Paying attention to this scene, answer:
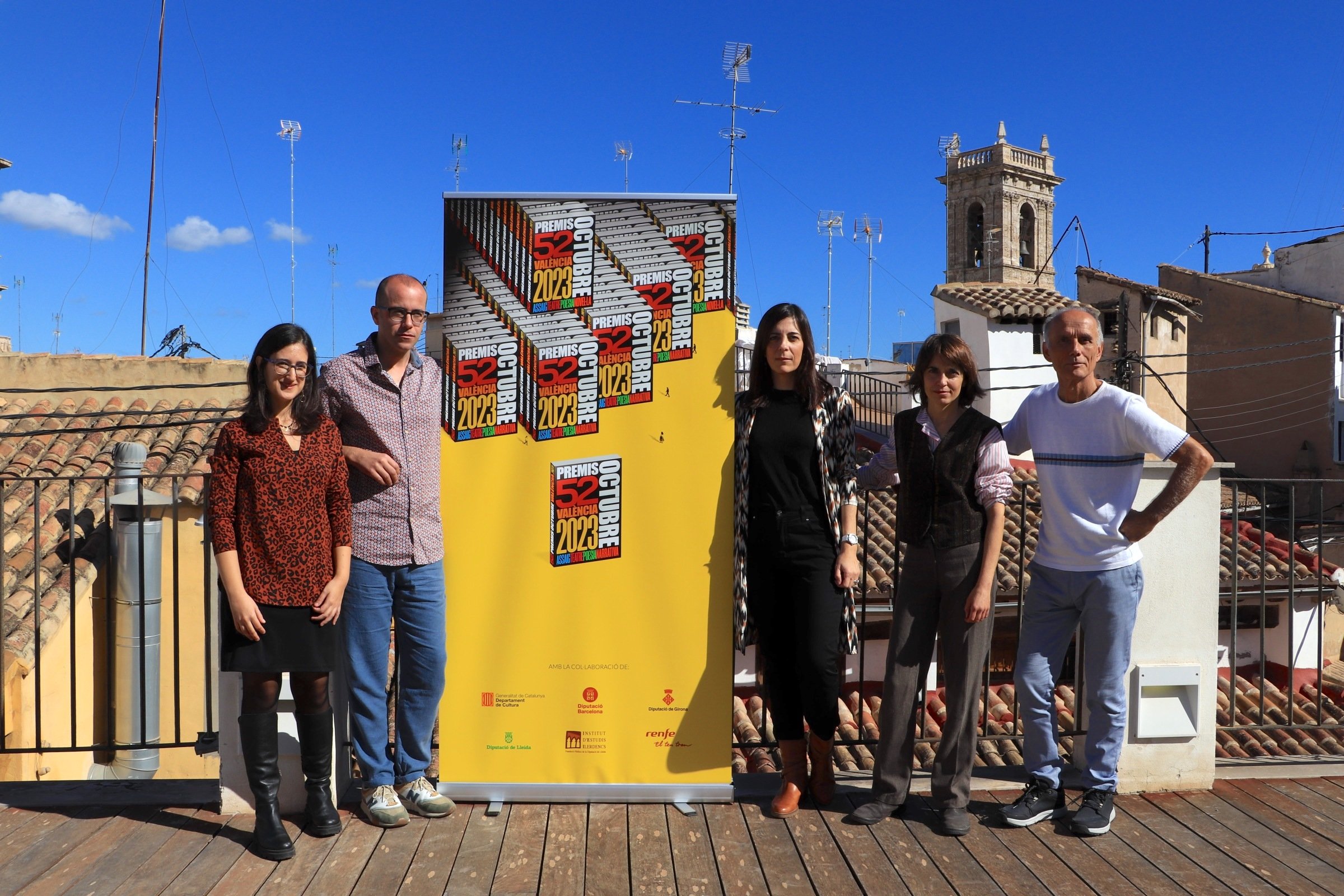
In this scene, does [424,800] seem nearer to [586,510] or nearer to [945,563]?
[586,510]

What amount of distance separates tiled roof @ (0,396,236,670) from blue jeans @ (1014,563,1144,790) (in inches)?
124

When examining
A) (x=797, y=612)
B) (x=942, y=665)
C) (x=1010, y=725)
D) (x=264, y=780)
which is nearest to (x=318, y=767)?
(x=264, y=780)

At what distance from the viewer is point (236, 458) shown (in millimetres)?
2834

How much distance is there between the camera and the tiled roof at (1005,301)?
83.6ft

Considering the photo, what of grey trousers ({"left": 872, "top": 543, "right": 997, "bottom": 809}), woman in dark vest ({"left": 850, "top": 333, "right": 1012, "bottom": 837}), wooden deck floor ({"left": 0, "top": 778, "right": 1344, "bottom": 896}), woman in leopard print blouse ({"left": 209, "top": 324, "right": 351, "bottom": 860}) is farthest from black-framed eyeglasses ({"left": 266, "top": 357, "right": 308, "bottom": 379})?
grey trousers ({"left": 872, "top": 543, "right": 997, "bottom": 809})

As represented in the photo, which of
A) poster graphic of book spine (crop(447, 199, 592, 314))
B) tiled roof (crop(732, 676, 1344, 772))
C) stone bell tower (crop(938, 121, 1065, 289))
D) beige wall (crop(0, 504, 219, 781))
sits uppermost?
stone bell tower (crop(938, 121, 1065, 289))

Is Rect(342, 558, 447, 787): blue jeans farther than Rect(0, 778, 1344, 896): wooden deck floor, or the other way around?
Rect(342, 558, 447, 787): blue jeans

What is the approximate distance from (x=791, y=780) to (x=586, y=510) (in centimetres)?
115

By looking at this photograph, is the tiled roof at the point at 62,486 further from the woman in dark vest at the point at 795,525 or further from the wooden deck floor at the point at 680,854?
the woman in dark vest at the point at 795,525

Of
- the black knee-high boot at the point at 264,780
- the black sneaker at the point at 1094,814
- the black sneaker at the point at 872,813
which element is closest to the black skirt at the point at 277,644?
the black knee-high boot at the point at 264,780

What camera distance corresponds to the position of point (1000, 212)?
4647cm

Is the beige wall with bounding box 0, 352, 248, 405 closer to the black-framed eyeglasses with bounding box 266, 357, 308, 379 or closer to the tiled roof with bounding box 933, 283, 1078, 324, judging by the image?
the black-framed eyeglasses with bounding box 266, 357, 308, 379

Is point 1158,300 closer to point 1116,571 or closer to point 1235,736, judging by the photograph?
point 1235,736

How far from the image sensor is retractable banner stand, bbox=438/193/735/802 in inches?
125
